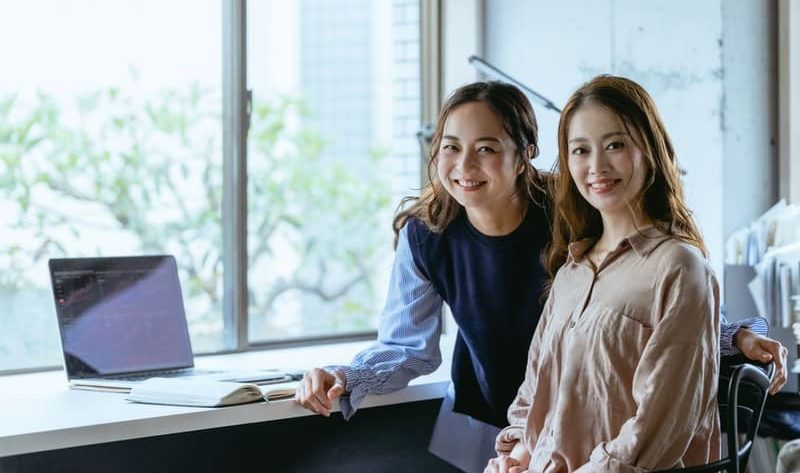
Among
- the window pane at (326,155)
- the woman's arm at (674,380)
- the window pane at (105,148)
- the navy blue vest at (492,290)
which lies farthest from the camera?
the window pane at (326,155)

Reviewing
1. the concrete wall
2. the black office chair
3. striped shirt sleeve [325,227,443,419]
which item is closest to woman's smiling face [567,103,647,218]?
the black office chair

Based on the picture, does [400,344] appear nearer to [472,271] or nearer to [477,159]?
[472,271]

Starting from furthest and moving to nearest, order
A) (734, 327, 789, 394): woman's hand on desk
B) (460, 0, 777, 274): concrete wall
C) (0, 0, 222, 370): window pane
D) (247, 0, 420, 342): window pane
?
(247, 0, 420, 342): window pane → (460, 0, 777, 274): concrete wall → (0, 0, 222, 370): window pane → (734, 327, 789, 394): woman's hand on desk

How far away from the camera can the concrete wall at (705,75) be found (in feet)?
9.51

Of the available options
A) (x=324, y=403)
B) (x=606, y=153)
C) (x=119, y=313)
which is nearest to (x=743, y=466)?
(x=606, y=153)

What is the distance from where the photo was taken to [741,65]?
9.69 feet

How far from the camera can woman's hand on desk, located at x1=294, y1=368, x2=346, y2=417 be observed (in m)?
2.07

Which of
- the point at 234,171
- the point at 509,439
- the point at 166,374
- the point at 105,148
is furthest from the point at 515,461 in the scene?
the point at 105,148

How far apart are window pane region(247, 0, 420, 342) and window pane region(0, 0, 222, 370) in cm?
16

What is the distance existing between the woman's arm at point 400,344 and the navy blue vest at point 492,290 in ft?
0.14

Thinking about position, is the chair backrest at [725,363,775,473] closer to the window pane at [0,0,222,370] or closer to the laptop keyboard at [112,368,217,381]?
the laptop keyboard at [112,368,217,381]

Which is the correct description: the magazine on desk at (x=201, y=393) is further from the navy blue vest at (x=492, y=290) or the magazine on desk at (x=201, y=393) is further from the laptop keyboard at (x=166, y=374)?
the navy blue vest at (x=492, y=290)

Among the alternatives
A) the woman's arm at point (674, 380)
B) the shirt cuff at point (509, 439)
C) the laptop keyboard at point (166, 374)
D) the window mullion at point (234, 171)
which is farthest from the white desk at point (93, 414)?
the woman's arm at point (674, 380)

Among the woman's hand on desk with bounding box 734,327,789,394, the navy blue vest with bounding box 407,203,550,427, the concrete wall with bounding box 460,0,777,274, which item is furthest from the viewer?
the concrete wall with bounding box 460,0,777,274
